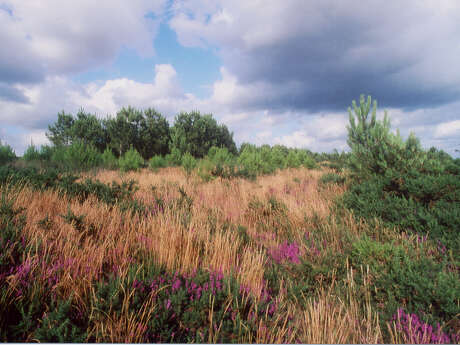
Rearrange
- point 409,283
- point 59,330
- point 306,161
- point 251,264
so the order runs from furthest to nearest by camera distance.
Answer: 1. point 306,161
2. point 251,264
3. point 409,283
4. point 59,330

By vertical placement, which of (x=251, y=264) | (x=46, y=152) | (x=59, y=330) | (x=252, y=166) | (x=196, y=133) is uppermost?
(x=196, y=133)

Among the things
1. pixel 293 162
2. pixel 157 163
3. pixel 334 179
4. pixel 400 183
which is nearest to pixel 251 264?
pixel 400 183

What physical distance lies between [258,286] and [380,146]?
5.73 metres

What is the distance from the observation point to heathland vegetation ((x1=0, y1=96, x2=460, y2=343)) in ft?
5.42

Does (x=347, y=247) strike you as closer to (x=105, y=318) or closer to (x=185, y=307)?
(x=185, y=307)

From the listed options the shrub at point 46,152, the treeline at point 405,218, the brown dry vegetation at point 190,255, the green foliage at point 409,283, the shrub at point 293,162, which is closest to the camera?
the brown dry vegetation at point 190,255

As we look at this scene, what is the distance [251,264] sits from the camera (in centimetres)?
260

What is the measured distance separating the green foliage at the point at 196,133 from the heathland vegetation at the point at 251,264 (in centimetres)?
2388

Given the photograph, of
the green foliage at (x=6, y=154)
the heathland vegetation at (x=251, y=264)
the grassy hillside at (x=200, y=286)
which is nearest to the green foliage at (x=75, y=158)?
the green foliage at (x=6, y=154)

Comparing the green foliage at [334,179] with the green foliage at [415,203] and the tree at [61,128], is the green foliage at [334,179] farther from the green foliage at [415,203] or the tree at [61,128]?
the tree at [61,128]

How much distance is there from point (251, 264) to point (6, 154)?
70.2 feet

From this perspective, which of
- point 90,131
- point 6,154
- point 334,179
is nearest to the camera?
point 334,179

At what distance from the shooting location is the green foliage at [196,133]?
29.5 meters

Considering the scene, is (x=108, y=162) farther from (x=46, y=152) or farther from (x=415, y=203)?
(x=415, y=203)
